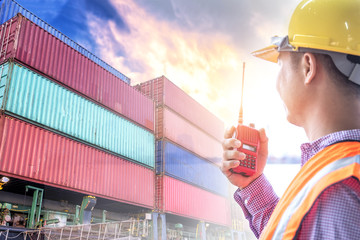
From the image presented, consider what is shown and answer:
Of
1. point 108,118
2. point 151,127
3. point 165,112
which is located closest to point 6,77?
point 108,118

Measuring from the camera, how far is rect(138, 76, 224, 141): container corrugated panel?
997 inches

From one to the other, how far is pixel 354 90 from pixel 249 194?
884 mm

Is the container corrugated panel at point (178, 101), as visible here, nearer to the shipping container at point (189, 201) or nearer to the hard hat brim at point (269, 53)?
the shipping container at point (189, 201)

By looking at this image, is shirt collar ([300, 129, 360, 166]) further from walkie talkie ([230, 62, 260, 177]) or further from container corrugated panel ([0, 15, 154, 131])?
container corrugated panel ([0, 15, 154, 131])

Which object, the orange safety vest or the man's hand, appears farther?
the man's hand

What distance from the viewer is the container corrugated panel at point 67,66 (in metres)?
14.5

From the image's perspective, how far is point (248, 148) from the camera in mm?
1836

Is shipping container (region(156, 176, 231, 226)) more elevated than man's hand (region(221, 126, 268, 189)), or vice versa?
shipping container (region(156, 176, 231, 226))

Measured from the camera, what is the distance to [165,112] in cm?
2423

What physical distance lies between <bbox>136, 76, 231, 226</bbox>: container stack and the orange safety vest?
68.1ft

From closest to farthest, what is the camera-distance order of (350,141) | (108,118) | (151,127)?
(350,141)
(108,118)
(151,127)

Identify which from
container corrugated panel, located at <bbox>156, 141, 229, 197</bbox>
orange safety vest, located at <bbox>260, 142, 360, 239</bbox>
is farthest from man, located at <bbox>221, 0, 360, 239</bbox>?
container corrugated panel, located at <bbox>156, 141, 229, 197</bbox>

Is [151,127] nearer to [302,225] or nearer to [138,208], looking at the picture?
[138,208]

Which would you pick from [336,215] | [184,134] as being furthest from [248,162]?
[184,134]
